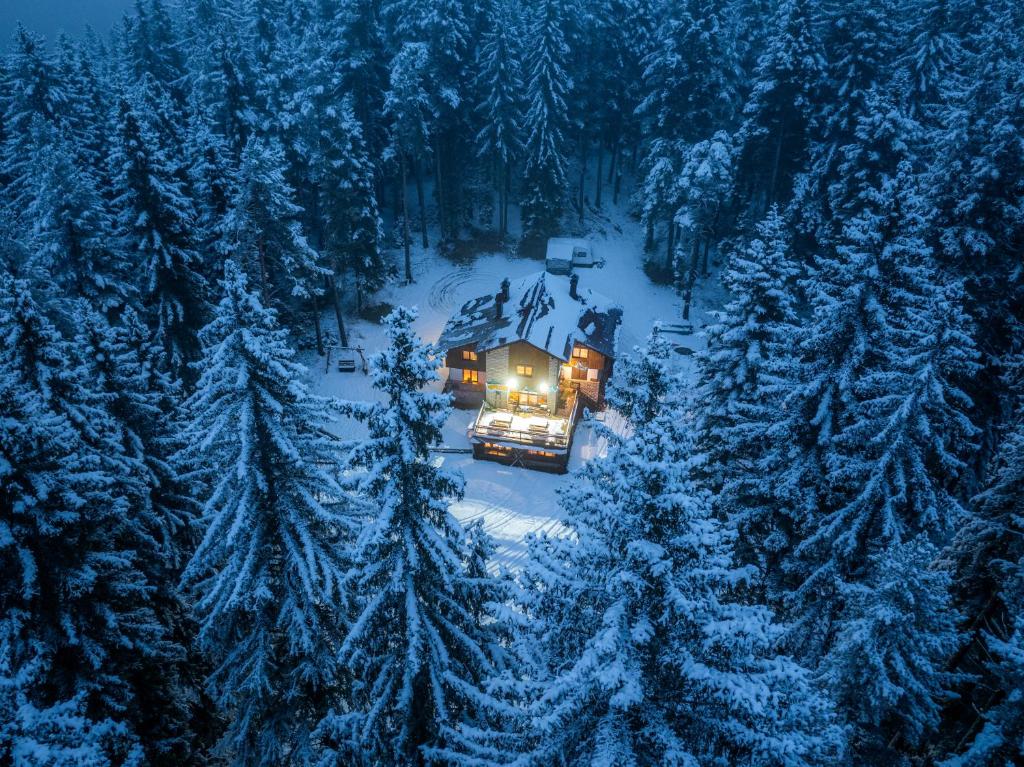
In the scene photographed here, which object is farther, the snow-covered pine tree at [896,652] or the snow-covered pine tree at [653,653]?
the snow-covered pine tree at [896,652]

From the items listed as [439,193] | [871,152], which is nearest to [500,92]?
[439,193]

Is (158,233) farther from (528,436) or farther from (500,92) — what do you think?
(500,92)

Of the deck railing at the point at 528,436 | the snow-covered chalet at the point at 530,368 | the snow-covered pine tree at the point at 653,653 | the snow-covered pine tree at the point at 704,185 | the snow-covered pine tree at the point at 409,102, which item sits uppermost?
the snow-covered pine tree at the point at 409,102

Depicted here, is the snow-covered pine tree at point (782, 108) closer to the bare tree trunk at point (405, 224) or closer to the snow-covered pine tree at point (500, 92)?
the snow-covered pine tree at point (500, 92)

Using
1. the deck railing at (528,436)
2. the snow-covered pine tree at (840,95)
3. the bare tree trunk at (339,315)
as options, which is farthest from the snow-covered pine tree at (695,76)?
the bare tree trunk at (339,315)

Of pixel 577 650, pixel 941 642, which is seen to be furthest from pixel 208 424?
pixel 941 642

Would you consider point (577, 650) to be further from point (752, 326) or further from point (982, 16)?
point (982, 16)

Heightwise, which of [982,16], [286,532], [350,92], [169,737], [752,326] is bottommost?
[169,737]

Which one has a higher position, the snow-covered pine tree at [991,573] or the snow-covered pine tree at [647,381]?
the snow-covered pine tree at [647,381]
